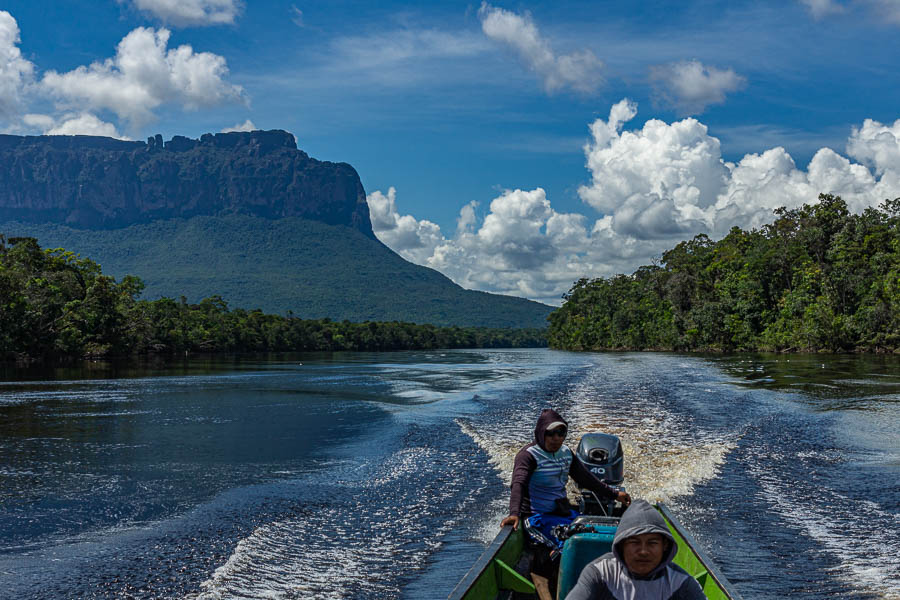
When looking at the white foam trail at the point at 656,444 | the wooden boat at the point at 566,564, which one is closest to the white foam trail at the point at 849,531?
Result: the white foam trail at the point at 656,444

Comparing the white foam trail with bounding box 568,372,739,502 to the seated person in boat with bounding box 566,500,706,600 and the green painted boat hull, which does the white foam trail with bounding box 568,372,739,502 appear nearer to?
the green painted boat hull

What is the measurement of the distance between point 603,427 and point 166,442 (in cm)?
1289

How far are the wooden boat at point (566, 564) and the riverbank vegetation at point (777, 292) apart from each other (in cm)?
6675

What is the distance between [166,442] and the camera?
20.3m

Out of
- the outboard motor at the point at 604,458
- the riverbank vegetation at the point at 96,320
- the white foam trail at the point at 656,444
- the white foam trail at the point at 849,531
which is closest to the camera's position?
the white foam trail at the point at 849,531

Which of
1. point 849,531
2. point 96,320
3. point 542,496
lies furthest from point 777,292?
point 542,496

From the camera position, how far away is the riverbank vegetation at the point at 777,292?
231ft

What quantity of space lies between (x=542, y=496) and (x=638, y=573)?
3446 millimetres

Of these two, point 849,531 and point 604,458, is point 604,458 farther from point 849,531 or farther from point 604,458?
point 849,531

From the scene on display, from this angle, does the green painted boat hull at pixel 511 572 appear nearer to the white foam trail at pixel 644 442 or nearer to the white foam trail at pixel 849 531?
the white foam trail at pixel 849 531

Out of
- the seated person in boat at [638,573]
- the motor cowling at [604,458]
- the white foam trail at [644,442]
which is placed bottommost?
the white foam trail at [644,442]

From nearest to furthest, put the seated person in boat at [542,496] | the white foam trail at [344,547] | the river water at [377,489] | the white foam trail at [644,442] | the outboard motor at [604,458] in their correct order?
the seated person in boat at [542,496] < the white foam trail at [344,547] < the river water at [377,489] < the outboard motor at [604,458] < the white foam trail at [644,442]

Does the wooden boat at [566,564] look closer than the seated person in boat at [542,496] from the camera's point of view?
Yes

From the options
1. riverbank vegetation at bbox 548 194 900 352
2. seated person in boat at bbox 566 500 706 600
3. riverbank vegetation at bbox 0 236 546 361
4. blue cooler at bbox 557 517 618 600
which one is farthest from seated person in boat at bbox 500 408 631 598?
riverbank vegetation at bbox 548 194 900 352
